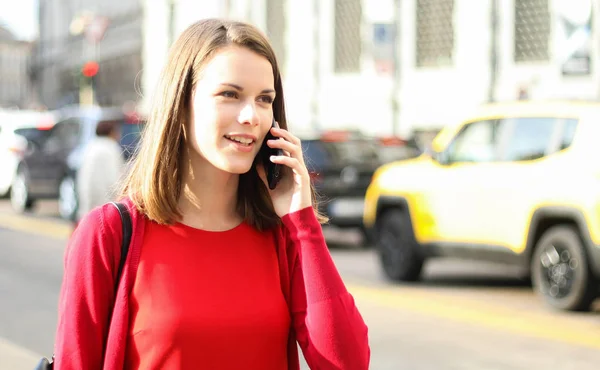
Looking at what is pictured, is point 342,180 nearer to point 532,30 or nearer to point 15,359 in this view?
point 15,359

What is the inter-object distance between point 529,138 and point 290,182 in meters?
7.85

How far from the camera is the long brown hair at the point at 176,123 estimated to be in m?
2.54

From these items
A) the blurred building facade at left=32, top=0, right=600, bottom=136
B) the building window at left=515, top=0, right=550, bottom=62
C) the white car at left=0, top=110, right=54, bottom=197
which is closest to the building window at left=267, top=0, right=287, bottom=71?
the blurred building facade at left=32, top=0, right=600, bottom=136

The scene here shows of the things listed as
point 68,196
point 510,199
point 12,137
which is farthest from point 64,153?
point 510,199

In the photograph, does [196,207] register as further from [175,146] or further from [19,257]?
[19,257]

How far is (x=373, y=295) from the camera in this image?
423 inches

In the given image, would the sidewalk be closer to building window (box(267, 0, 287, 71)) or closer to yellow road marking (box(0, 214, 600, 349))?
yellow road marking (box(0, 214, 600, 349))

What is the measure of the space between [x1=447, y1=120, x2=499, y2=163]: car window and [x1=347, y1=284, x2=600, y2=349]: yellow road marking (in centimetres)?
130

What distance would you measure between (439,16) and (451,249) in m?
24.7

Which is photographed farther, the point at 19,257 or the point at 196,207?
the point at 19,257

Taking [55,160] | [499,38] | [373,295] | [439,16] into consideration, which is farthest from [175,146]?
[439,16]

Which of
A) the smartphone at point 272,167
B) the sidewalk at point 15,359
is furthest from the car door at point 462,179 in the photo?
the smartphone at point 272,167

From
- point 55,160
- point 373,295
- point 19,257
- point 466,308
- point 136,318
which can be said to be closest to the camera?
point 136,318

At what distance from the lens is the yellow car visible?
9.55m
